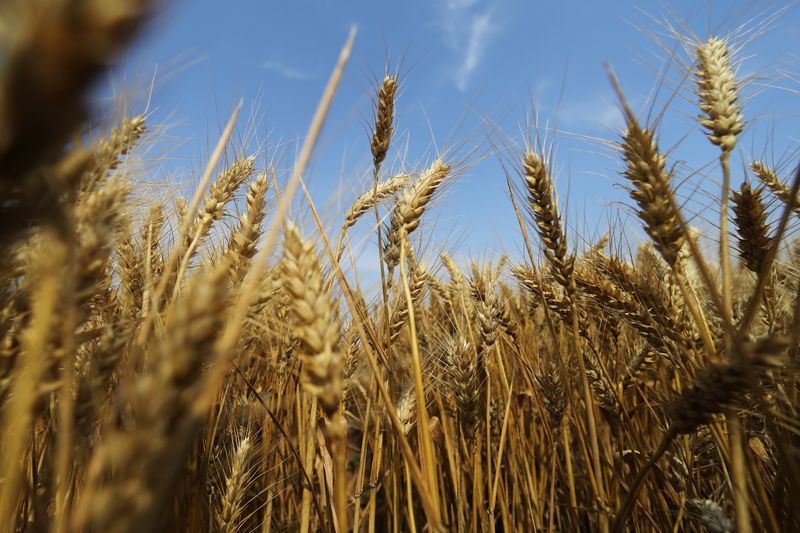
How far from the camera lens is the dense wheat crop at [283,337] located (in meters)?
0.45

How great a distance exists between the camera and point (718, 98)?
1401 millimetres

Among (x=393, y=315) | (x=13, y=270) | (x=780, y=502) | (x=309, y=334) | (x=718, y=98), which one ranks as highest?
(x=718, y=98)

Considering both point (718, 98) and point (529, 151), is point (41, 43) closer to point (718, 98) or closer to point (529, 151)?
point (529, 151)

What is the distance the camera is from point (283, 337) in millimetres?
1599

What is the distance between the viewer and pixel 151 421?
1.42 ft

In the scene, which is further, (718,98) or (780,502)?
(718,98)

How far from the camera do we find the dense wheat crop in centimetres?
45

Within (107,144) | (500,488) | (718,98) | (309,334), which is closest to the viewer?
(309,334)

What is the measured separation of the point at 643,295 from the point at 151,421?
147cm

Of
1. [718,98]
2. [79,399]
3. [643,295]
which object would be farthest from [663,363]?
[79,399]

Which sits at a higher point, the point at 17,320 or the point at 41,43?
the point at 41,43

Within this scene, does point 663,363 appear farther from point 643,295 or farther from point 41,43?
point 41,43

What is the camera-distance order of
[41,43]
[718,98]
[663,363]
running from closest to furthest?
[41,43] → [718,98] → [663,363]

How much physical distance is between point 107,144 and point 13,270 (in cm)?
50
